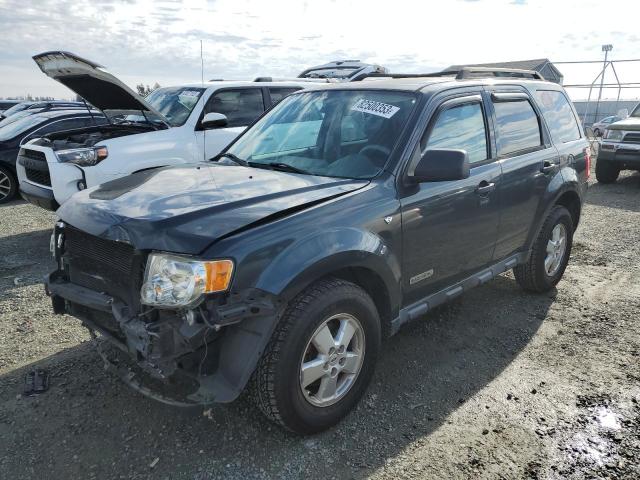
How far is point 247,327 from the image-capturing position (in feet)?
7.86

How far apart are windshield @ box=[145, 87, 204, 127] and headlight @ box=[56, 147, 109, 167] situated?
1113 millimetres

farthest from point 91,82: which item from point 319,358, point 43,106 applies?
point 43,106

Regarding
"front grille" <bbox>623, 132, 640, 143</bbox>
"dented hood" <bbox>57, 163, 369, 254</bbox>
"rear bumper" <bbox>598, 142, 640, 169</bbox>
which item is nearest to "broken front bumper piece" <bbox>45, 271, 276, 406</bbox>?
"dented hood" <bbox>57, 163, 369, 254</bbox>

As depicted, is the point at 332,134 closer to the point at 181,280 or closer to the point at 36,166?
the point at 181,280

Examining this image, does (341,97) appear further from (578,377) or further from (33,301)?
(33,301)

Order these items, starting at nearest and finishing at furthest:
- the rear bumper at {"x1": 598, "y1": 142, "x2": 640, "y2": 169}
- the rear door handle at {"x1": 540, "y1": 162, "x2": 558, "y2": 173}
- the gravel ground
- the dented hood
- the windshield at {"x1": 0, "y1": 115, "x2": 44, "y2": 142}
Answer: the dented hood < the gravel ground < the rear door handle at {"x1": 540, "y1": 162, "x2": 558, "y2": 173} < the windshield at {"x1": 0, "y1": 115, "x2": 44, "y2": 142} < the rear bumper at {"x1": 598, "y1": 142, "x2": 640, "y2": 169}

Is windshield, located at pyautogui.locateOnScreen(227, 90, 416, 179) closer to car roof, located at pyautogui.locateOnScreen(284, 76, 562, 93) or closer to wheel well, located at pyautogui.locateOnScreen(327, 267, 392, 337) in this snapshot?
car roof, located at pyautogui.locateOnScreen(284, 76, 562, 93)

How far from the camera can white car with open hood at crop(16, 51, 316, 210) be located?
19.0ft

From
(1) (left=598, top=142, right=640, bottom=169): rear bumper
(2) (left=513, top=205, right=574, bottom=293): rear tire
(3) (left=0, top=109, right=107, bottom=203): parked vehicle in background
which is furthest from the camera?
(1) (left=598, top=142, right=640, bottom=169): rear bumper

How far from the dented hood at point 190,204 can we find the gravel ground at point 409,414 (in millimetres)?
1031

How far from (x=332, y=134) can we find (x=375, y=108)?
335 mm

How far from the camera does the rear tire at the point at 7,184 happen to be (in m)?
9.15

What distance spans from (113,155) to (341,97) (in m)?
3.35

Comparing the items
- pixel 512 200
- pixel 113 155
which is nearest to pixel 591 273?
pixel 512 200
